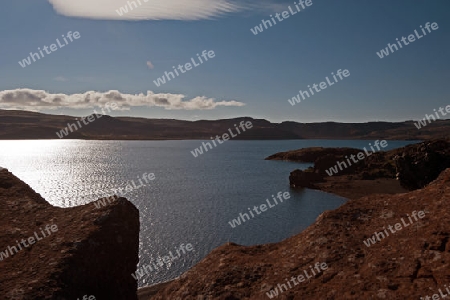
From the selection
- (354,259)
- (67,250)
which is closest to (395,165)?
(354,259)

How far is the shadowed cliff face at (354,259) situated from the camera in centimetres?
1020

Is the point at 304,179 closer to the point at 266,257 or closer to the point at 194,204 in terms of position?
the point at 194,204

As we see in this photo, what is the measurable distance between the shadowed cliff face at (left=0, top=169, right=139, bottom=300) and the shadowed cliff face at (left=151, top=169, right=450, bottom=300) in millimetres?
2374

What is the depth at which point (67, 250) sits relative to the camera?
1339 cm

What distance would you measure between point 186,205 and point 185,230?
1994 centimetres

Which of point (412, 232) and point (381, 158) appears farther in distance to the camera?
point (381, 158)

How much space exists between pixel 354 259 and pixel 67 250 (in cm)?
1049

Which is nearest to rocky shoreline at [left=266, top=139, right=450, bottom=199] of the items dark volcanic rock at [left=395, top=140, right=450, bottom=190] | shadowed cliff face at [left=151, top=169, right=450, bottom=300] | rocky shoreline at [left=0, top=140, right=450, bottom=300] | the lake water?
dark volcanic rock at [left=395, top=140, right=450, bottom=190]

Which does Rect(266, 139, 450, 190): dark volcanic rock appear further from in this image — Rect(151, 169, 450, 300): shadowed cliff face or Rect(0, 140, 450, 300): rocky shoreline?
Rect(151, 169, 450, 300): shadowed cliff face

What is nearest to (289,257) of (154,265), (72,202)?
(154,265)

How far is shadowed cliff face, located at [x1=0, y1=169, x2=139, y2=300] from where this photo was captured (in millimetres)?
12117

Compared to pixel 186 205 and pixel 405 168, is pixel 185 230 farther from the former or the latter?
pixel 405 168

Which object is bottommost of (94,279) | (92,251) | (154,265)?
(154,265)

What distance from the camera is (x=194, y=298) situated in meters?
12.6
